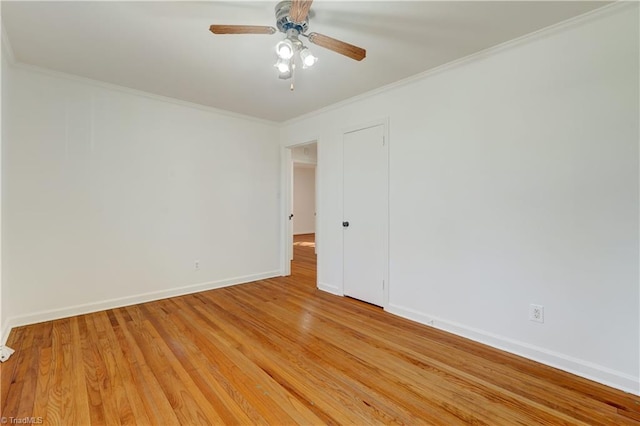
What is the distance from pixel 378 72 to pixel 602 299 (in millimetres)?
2503

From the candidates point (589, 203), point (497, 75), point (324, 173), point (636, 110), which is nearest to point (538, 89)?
point (497, 75)

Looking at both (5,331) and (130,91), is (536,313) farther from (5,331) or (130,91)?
(130,91)

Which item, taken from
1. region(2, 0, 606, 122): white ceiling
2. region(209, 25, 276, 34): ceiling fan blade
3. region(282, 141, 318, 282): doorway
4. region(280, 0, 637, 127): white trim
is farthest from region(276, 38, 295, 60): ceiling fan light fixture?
region(282, 141, 318, 282): doorway

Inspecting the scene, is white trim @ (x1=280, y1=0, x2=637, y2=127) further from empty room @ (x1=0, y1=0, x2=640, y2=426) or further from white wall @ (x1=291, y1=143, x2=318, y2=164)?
white wall @ (x1=291, y1=143, x2=318, y2=164)

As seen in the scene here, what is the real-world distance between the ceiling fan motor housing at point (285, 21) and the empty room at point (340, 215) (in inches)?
1.1

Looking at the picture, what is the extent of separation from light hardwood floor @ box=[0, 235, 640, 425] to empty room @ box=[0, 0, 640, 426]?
0.06 ft

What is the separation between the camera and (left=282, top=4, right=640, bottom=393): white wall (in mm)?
1859

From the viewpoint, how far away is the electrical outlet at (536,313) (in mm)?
2148

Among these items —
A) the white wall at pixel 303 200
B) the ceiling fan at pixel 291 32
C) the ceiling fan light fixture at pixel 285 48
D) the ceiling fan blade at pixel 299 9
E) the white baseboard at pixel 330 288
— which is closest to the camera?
the ceiling fan blade at pixel 299 9

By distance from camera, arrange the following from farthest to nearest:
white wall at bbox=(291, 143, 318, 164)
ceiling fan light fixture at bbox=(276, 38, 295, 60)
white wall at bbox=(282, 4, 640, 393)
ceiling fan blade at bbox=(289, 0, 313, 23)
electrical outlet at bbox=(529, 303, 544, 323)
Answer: white wall at bbox=(291, 143, 318, 164) < electrical outlet at bbox=(529, 303, 544, 323) < white wall at bbox=(282, 4, 640, 393) < ceiling fan light fixture at bbox=(276, 38, 295, 60) < ceiling fan blade at bbox=(289, 0, 313, 23)

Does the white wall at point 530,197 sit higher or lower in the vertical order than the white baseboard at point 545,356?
higher

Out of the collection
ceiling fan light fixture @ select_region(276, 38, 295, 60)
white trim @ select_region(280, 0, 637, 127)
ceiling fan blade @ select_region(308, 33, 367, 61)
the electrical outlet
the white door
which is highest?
white trim @ select_region(280, 0, 637, 127)

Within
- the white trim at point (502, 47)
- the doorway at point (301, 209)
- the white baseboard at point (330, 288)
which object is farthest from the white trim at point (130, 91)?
the white baseboard at point (330, 288)

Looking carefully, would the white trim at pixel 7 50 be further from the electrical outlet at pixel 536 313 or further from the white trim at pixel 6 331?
the electrical outlet at pixel 536 313
